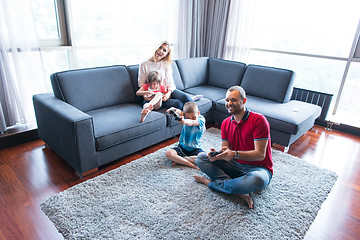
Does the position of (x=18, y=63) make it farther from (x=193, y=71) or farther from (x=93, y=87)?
(x=193, y=71)

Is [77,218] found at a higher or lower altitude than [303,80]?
lower

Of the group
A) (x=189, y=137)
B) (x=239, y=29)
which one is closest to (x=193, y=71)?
(x=239, y=29)

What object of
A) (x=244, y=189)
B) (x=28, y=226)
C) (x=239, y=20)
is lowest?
(x=28, y=226)

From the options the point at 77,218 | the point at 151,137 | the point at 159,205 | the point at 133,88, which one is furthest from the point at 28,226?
the point at 133,88

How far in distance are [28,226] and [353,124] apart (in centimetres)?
401

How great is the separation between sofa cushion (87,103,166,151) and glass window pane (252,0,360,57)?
260 centimetres

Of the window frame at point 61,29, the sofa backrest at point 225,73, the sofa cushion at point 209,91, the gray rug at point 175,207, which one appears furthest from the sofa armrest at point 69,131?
the sofa backrest at point 225,73

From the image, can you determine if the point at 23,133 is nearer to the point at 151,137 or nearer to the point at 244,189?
the point at 151,137

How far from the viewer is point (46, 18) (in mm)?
2953

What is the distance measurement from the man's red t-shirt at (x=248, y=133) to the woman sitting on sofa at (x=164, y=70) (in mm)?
936

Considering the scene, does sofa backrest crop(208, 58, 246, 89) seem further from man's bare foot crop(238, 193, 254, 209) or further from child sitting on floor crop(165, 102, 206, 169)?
man's bare foot crop(238, 193, 254, 209)

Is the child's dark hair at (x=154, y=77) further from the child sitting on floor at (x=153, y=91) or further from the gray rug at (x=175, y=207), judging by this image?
the gray rug at (x=175, y=207)

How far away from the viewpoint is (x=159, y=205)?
1.86 meters

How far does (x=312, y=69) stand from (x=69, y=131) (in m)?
3.67
